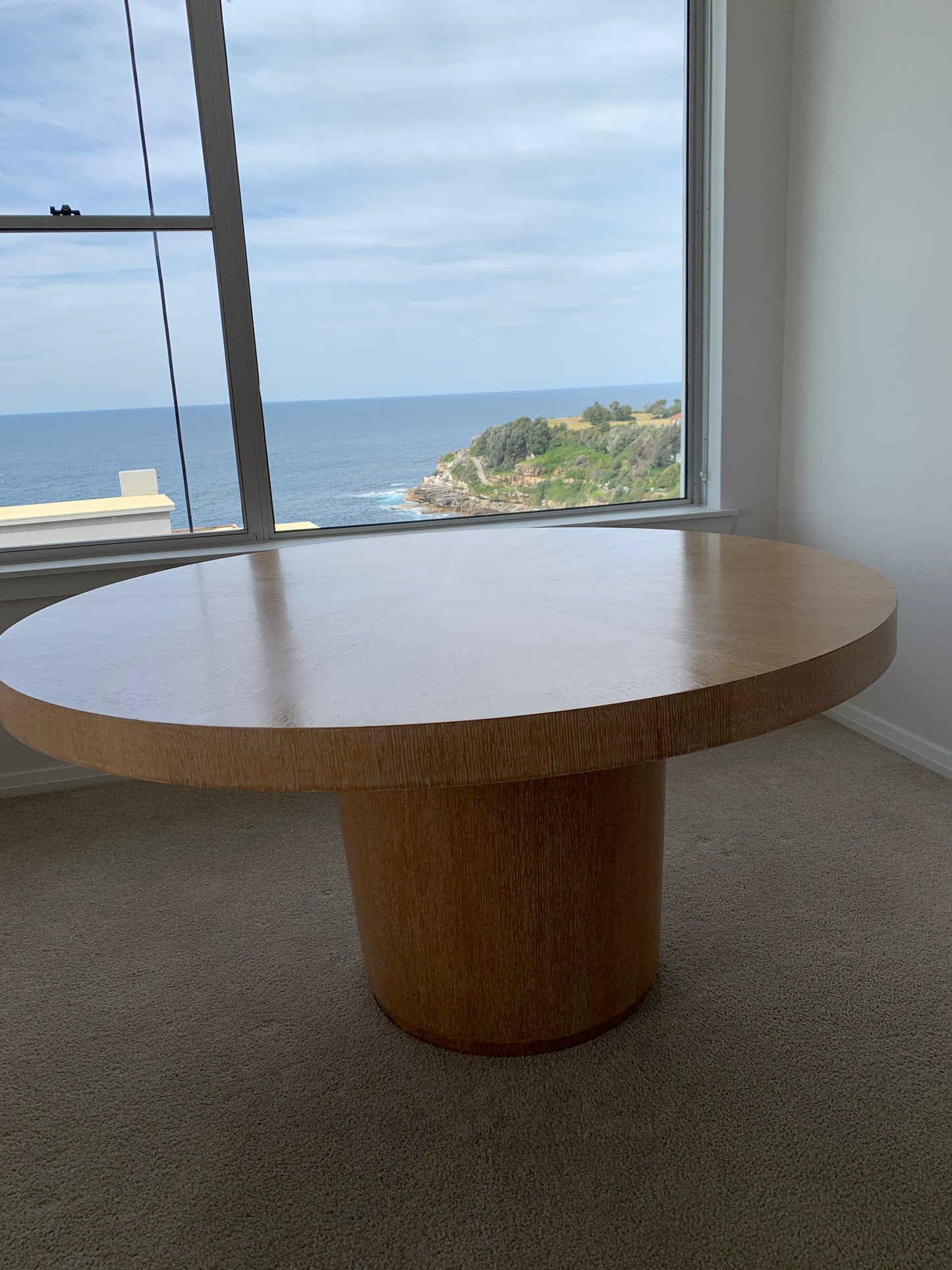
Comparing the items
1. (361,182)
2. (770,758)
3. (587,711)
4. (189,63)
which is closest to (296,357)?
(361,182)

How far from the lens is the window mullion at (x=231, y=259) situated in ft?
8.20

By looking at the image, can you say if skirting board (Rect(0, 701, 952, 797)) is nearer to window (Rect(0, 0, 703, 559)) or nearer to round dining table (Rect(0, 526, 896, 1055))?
window (Rect(0, 0, 703, 559))

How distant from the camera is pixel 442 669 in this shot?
3.11 ft

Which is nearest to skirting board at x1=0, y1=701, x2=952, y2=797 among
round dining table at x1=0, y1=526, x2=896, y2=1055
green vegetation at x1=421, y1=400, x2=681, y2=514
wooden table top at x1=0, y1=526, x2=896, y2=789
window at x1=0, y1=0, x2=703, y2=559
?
window at x1=0, y1=0, x2=703, y2=559

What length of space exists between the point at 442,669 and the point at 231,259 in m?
2.18

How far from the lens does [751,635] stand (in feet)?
3.35

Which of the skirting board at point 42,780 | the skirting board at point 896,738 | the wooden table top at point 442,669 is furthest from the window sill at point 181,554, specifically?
the wooden table top at point 442,669

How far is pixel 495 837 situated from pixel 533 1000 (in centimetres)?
31

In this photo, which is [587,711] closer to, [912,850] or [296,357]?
[912,850]

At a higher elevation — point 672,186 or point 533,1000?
point 672,186

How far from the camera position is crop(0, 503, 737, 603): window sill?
2512 millimetres

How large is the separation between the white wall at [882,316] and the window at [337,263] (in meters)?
0.42

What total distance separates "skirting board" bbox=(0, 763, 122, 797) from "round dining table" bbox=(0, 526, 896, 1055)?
1199 mm

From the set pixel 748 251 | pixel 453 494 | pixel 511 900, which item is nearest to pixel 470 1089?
pixel 511 900
